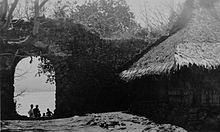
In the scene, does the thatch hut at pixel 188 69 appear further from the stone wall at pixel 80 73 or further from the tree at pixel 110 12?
the tree at pixel 110 12

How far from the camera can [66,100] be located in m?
13.8

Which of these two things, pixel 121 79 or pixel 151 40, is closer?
pixel 121 79

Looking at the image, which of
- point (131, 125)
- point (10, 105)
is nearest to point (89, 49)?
point (10, 105)

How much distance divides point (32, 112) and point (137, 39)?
5.17 meters

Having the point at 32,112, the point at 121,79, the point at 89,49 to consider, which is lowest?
the point at 32,112

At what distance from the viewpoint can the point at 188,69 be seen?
10.3 m

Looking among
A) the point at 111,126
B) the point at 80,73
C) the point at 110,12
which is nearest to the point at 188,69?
the point at 111,126

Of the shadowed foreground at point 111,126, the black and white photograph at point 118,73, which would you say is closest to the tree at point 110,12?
the black and white photograph at point 118,73

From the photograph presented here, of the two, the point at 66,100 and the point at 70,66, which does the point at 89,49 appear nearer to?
the point at 70,66

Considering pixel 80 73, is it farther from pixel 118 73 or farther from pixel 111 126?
pixel 111 126

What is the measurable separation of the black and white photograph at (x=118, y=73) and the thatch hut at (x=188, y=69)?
28mm

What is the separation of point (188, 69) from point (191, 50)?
0.53 meters

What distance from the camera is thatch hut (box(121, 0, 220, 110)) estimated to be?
9.92 meters

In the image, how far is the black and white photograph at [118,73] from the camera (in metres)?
9.98
